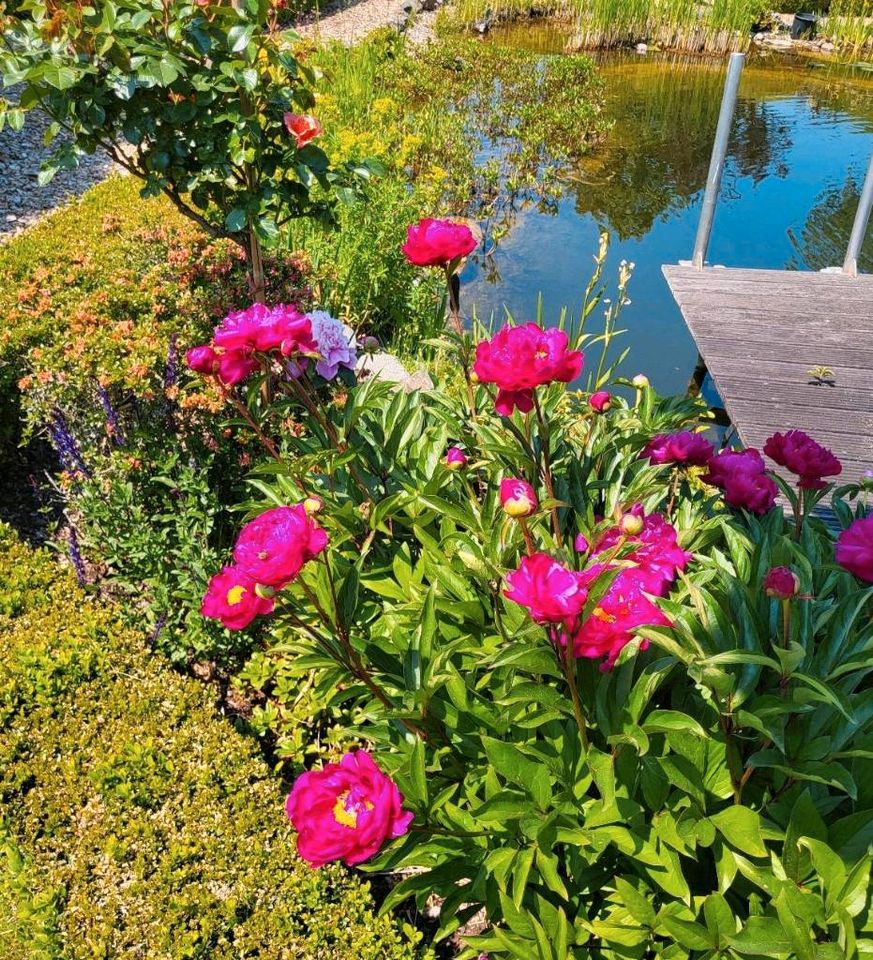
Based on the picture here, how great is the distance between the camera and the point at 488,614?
1749mm

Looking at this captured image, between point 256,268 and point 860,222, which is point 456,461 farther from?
point 860,222

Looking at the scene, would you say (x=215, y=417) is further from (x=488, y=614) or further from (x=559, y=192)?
(x=559, y=192)

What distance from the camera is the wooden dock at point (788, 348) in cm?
362

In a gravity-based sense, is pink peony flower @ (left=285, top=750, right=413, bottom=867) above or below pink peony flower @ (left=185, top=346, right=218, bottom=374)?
below

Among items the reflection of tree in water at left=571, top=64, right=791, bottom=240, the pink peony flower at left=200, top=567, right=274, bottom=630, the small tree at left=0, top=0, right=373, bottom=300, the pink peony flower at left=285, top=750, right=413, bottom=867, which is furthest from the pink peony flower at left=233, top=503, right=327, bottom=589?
the reflection of tree in water at left=571, top=64, right=791, bottom=240

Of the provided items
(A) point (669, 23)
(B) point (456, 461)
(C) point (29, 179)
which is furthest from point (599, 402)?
(A) point (669, 23)

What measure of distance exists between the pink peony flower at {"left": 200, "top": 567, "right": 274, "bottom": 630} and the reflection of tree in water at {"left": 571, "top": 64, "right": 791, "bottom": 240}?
6.43 m

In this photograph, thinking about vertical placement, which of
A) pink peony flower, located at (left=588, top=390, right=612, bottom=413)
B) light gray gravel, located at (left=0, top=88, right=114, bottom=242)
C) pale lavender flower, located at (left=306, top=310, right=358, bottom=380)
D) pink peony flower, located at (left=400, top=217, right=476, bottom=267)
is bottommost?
light gray gravel, located at (left=0, top=88, right=114, bottom=242)

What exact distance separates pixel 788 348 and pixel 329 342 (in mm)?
2741

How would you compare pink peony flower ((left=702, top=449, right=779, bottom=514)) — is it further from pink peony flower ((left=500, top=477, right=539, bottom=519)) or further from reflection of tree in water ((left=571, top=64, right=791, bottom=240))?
reflection of tree in water ((left=571, top=64, right=791, bottom=240))

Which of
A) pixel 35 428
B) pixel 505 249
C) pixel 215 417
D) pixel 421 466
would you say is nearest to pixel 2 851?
pixel 421 466

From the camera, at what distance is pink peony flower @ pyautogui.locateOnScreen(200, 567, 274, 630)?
1306 millimetres

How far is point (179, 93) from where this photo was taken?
2283mm

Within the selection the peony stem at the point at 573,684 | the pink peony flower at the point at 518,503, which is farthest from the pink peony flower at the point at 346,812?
the pink peony flower at the point at 518,503
